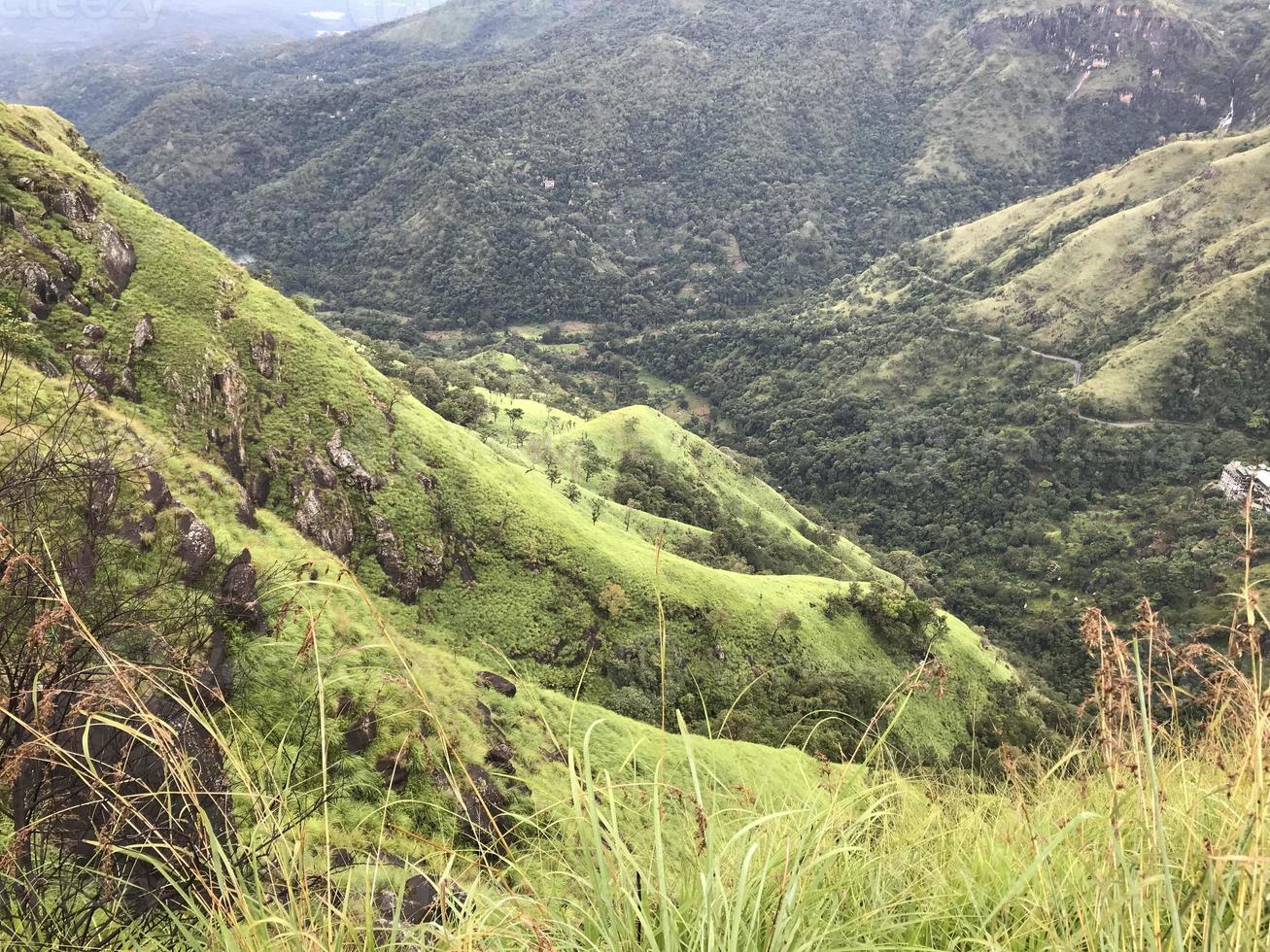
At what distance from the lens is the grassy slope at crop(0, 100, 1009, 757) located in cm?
2527

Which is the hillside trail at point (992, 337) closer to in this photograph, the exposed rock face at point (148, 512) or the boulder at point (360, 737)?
the boulder at point (360, 737)

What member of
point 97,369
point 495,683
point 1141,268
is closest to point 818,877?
point 495,683

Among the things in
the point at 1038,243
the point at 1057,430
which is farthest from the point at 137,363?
the point at 1038,243

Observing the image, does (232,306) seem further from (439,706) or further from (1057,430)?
(1057,430)

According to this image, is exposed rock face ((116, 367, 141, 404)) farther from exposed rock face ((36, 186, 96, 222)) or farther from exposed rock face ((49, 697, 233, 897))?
exposed rock face ((49, 697, 233, 897))

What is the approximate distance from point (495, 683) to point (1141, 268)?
6118 inches

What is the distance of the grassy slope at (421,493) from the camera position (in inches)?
995

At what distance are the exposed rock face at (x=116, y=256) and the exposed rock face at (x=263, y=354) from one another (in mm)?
4957

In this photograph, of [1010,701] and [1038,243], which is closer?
[1010,701]

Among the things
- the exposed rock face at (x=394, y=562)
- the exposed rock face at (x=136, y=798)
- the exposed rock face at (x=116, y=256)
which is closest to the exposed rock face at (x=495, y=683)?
the exposed rock face at (x=394, y=562)

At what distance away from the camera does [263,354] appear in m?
28.2

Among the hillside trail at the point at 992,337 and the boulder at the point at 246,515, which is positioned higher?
the boulder at the point at 246,515

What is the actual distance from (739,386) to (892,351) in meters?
33.3

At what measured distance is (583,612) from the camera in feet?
99.7
